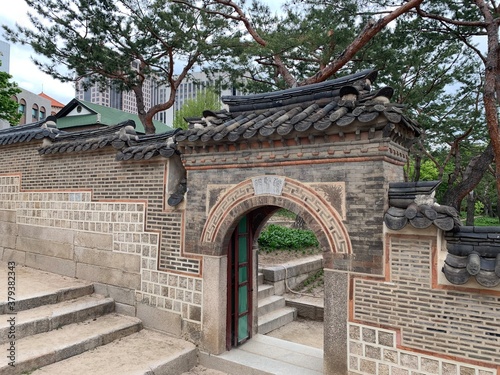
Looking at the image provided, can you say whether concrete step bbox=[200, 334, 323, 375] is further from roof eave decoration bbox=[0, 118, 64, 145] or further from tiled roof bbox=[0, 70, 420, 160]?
roof eave decoration bbox=[0, 118, 64, 145]

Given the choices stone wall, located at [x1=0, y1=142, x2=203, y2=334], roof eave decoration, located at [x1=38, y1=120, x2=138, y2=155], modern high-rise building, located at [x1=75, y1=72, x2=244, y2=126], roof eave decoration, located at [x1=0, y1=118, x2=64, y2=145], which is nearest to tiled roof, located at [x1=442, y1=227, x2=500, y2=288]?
stone wall, located at [x1=0, y1=142, x2=203, y2=334]

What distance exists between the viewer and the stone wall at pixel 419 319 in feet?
12.2

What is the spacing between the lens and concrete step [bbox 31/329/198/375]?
4.89 meters

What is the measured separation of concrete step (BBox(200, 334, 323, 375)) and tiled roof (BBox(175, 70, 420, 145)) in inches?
132

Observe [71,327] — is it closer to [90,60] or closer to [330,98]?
[330,98]

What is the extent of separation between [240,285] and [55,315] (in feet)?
10.3

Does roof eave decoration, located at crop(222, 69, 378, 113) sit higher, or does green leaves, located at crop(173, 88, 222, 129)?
green leaves, located at crop(173, 88, 222, 129)

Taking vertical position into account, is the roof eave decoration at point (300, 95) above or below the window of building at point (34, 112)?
below

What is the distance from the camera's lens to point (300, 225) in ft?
55.2

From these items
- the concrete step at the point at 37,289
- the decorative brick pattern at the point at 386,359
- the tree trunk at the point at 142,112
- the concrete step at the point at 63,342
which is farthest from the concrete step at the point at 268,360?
the tree trunk at the point at 142,112

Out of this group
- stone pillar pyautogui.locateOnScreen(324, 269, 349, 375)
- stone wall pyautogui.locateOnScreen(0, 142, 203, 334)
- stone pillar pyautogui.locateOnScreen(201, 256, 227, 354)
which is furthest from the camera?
stone wall pyautogui.locateOnScreen(0, 142, 203, 334)

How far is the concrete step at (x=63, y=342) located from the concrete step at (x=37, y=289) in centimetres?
80

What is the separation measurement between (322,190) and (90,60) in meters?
11.0

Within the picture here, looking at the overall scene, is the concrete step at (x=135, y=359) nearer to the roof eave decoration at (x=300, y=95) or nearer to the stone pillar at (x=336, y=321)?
the stone pillar at (x=336, y=321)
